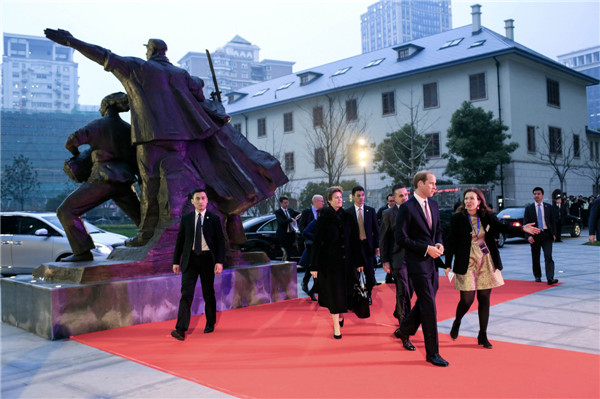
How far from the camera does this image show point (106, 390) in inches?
177

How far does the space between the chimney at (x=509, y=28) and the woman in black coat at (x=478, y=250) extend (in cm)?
3269

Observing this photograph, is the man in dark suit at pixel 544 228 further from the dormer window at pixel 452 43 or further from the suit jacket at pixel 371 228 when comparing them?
the dormer window at pixel 452 43

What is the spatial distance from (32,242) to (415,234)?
9525 millimetres

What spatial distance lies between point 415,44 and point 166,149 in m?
31.6

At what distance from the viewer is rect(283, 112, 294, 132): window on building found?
1645 inches

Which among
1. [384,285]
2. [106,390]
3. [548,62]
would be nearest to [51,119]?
[548,62]

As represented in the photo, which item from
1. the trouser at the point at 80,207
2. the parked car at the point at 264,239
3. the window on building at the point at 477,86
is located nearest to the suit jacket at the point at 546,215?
the parked car at the point at 264,239

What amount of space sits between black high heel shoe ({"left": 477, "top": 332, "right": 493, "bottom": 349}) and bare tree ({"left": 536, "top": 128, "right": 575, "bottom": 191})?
29.3 m

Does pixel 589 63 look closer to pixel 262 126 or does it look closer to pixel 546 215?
pixel 262 126

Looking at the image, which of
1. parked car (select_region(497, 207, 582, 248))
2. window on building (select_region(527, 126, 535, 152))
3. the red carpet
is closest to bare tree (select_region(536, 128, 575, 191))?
window on building (select_region(527, 126, 535, 152))

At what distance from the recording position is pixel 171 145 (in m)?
8.05

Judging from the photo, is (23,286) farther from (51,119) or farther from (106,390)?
(51,119)

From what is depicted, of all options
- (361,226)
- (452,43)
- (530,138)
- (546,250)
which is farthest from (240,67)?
(361,226)

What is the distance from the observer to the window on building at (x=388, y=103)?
35688mm
